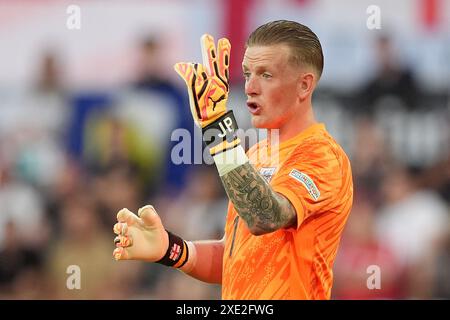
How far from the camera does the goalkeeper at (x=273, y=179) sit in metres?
5.20

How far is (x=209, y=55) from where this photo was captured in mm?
5266

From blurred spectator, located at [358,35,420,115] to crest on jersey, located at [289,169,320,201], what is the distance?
6.41 m

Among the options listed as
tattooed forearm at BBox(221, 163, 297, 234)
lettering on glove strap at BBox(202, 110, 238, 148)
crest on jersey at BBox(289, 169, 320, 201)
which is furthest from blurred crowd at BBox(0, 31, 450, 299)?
lettering on glove strap at BBox(202, 110, 238, 148)

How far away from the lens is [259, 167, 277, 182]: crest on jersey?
18.5 feet

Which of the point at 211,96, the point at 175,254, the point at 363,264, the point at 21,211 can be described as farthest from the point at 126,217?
the point at 21,211

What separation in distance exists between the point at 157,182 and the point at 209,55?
662cm

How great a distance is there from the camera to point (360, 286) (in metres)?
9.61

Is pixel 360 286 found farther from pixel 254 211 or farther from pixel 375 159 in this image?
pixel 254 211

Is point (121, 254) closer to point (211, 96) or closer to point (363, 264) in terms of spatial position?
point (211, 96)

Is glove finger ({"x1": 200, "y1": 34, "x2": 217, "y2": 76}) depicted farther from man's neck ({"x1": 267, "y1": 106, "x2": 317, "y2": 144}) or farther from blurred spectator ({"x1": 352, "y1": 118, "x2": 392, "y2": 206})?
blurred spectator ({"x1": 352, "y1": 118, "x2": 392, "y2": 206})

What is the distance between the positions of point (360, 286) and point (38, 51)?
18.6 feet

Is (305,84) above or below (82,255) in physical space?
above

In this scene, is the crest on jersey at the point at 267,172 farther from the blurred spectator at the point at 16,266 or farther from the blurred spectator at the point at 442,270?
the blurred spectator at the point at 16,266
